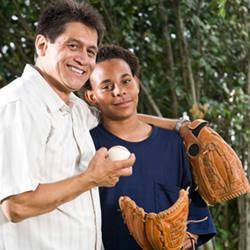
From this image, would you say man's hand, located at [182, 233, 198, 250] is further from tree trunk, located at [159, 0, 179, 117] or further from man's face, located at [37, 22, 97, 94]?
tree trunk, located at [159, 0, 179, 117]

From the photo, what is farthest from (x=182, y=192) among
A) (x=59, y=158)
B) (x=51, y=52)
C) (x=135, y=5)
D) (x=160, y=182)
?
(x=135, y=5)

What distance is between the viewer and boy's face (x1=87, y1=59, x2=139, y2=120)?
6.68 feet

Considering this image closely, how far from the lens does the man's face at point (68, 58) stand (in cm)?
174

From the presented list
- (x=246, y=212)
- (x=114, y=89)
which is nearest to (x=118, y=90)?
(x=114, y=89)

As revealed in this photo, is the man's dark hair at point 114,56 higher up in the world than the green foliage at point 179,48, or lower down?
lower down

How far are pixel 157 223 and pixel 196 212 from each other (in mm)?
338

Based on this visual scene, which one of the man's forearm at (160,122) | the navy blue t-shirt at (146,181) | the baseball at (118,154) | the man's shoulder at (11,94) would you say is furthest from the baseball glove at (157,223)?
the man's shoulder at (11,94)

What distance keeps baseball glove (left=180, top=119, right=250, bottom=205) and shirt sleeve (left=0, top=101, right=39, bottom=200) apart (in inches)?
29.6

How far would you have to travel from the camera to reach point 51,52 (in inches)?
68.9

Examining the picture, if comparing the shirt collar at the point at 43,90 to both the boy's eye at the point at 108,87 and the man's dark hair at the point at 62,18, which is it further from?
the boy's eye at the point at 108,87

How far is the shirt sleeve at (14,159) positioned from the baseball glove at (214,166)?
2.47ft

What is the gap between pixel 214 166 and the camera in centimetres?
205

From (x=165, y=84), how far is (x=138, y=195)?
2076 millimetres

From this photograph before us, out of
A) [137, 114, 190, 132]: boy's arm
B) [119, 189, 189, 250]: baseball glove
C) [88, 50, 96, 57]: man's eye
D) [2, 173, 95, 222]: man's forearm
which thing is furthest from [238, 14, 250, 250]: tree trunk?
[2, 173, 95, 222]: man's forearm
